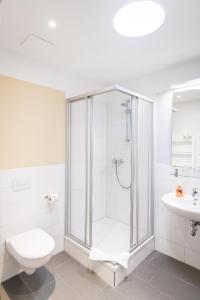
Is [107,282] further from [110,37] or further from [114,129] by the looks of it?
[110,37]

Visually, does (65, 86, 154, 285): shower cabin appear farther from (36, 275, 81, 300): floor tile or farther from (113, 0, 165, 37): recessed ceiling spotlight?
(113, 0, 165, 37): recessed ceiling spotlight

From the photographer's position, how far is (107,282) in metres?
1.92

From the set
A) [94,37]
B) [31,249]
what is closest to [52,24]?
[94,37]

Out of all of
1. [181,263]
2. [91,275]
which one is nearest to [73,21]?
[91,275]

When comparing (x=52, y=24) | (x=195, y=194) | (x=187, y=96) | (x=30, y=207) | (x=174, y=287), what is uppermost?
(x=52, y=24)

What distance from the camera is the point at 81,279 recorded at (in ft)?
6.51

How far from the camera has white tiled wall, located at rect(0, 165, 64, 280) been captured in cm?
195

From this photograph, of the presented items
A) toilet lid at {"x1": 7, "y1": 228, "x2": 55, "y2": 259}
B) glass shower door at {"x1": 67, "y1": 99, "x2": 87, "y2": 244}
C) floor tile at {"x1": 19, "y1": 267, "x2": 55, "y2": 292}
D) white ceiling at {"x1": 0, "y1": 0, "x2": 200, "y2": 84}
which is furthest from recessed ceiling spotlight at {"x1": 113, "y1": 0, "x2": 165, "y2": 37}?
floor tile at {"x1": 19, "y1": 267, "x2": 55, "y2": 292}

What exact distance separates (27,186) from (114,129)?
1.59 meters

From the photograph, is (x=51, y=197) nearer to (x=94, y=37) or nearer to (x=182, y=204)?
(x=182, y=204)

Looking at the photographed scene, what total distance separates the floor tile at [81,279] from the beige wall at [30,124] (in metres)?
1.26

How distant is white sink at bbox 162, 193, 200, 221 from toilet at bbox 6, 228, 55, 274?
1.25 m

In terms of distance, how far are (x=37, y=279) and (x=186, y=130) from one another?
238 centimetres

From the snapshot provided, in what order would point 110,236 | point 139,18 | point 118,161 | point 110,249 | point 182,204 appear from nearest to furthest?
point 139,18
point 182,204
point 110,249
point 110,236
point 118,161
